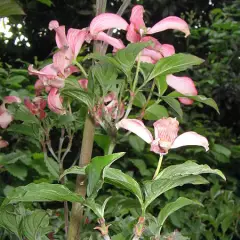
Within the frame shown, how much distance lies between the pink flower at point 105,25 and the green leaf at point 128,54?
49 millimetres

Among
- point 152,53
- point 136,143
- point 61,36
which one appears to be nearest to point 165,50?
point 152,53

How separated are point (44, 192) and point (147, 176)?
3.62ft

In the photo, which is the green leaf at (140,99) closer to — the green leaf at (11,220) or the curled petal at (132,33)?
the curled petal at (132,33)

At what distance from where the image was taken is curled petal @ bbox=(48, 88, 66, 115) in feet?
1.80

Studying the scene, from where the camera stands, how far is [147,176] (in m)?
1.52

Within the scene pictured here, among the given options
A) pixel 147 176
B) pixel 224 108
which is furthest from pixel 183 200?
pixel 224 108

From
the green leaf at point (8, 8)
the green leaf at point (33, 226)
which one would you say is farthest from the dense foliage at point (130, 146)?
the green leaf at point (8, 8)

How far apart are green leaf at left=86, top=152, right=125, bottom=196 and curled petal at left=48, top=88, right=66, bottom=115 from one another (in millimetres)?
148

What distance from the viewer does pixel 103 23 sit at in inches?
20.6

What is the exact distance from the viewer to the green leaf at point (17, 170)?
1.12 meters

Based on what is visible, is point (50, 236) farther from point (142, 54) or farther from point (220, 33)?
point (220, 33)

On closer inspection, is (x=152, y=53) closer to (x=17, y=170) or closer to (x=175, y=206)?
(x=175, y=206)

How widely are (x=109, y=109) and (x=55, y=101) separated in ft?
0.23

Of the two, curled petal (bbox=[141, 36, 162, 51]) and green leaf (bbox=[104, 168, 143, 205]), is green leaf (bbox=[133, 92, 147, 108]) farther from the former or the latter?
green leaf (bbox=[104, 168, 143, 205])
